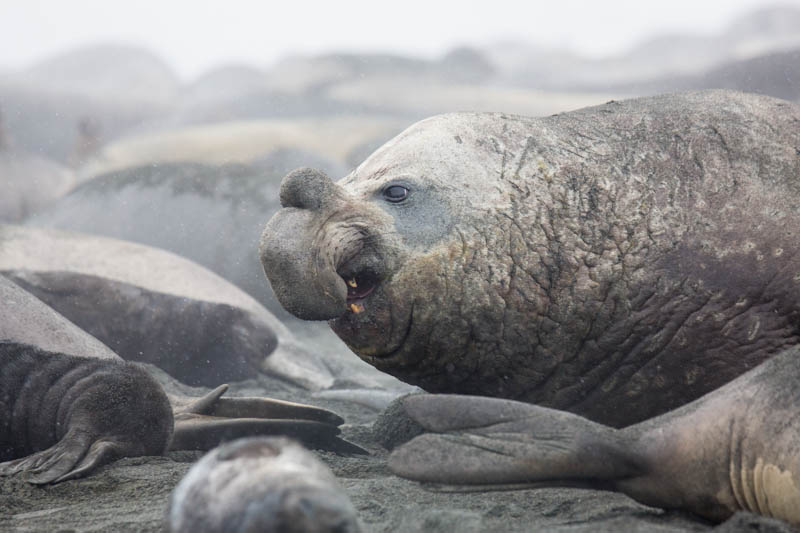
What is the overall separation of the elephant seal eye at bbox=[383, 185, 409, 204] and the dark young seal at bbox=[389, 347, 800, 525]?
836 mm

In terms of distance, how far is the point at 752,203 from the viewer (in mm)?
2465

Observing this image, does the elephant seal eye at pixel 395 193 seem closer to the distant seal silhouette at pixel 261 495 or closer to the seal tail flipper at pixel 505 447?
the seal tail flipper at pixel 505 447

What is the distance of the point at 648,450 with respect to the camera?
73.5 inches

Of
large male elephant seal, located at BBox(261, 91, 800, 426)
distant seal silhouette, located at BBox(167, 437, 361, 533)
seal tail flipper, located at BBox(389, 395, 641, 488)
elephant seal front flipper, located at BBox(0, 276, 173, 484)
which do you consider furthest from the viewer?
elephant seal front flipper, located at BBox(0, 276, 173, 484)

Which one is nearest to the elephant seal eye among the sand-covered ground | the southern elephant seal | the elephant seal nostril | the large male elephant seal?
the large male elephant seal

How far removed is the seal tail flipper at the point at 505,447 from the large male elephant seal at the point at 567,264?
63 centimetres

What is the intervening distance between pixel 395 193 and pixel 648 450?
1069mm

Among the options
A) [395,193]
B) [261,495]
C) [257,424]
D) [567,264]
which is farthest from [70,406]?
[261,495]

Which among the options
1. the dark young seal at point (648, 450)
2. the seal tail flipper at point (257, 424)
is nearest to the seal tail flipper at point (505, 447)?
the dark young seal at point (648, 450)

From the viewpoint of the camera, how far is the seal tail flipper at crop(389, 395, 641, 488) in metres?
1.70

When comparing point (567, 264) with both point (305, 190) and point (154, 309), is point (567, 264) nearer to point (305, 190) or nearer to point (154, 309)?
point (305, 190)

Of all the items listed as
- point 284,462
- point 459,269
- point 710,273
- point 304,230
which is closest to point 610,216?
point 710,273

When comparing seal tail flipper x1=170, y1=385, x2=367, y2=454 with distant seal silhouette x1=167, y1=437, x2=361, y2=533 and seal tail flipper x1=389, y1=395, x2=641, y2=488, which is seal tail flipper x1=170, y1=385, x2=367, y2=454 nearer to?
seal tail flipper x1=389, y1=395, x2=641, y2=488

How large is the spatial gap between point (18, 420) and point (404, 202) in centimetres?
154
